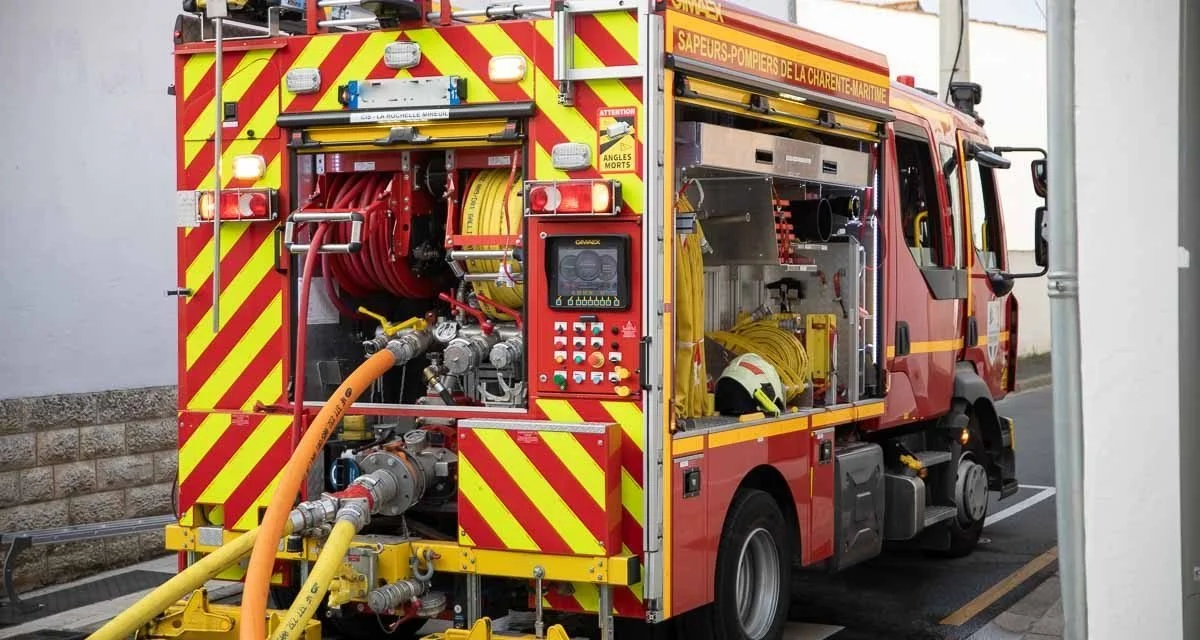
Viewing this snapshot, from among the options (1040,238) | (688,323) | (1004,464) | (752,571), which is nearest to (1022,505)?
(1004,464)

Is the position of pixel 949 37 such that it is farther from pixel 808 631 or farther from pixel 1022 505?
pixel 808 631

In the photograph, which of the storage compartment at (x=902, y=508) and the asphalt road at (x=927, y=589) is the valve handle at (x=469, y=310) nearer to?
the asphalt road at (x=927, y=589)

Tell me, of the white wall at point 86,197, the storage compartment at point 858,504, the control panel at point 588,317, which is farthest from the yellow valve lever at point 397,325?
the white wall at point 86,197

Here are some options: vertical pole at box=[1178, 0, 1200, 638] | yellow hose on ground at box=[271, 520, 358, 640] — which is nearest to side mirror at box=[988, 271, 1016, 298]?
vertical pole at box=[1178, 0, 1200, 638]

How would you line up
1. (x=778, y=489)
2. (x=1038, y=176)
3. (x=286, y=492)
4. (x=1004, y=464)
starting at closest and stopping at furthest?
(x=286, y=492)
(x=778, y=489)
(x=1038, y=176)
(x=1004, y=464)

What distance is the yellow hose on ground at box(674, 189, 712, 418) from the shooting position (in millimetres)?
7168

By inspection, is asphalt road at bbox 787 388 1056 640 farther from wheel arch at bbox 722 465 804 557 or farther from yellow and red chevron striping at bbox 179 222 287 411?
yellow and red chevron striping at bbox 179 222 287 411

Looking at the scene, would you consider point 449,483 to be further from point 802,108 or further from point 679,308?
point 802,108

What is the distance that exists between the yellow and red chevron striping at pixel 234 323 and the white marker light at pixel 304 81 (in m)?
0.65

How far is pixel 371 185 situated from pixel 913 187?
3.99m

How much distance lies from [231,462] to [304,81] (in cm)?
176

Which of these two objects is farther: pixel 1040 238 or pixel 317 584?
pixel 1040 238

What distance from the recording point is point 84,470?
985 centimetres

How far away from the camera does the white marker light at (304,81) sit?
7.20m
